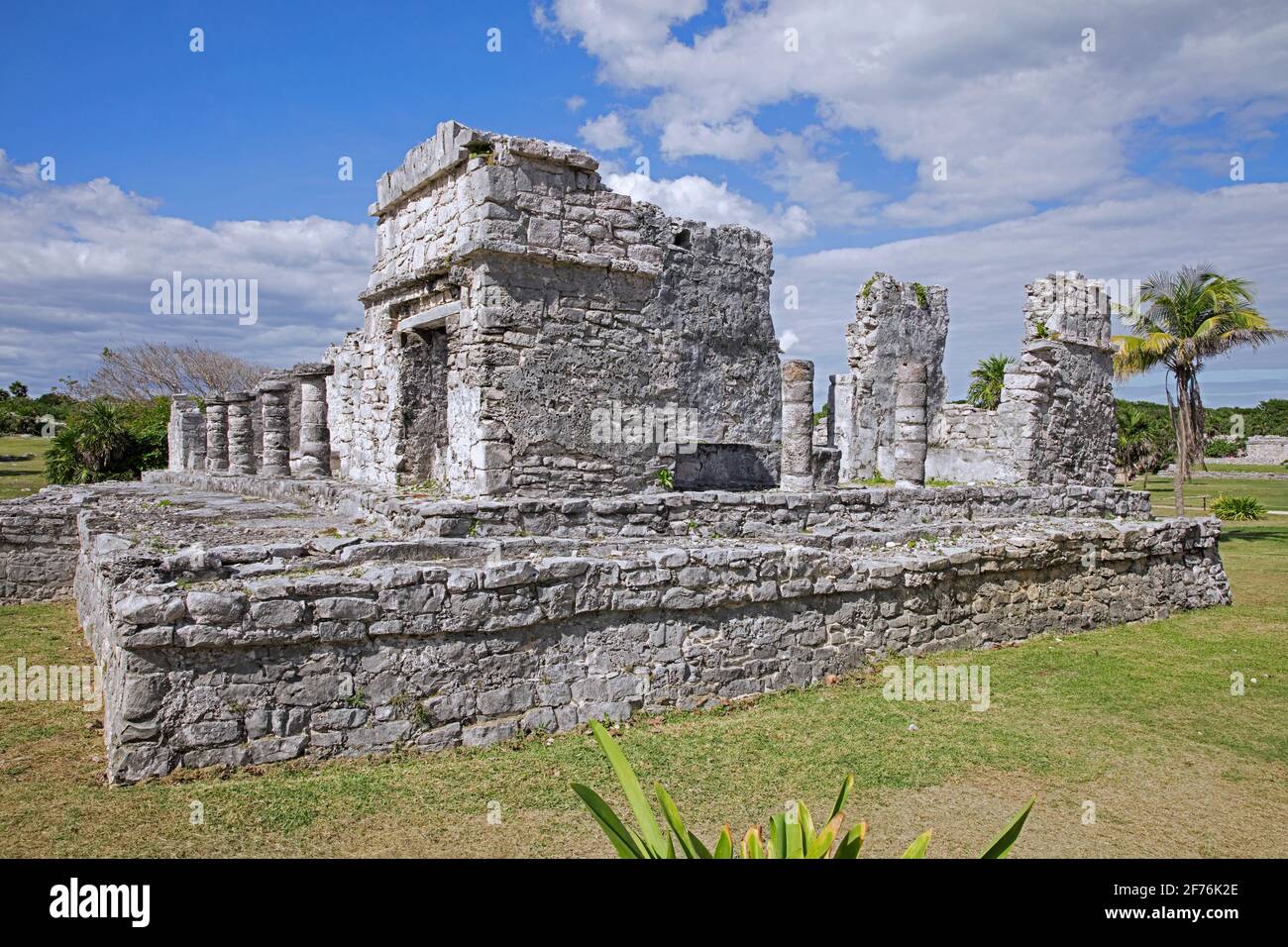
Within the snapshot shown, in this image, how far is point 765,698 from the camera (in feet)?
21.6

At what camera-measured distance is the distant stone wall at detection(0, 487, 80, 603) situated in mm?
9773

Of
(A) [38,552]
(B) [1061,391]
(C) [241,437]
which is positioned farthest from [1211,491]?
(A) [38,552]

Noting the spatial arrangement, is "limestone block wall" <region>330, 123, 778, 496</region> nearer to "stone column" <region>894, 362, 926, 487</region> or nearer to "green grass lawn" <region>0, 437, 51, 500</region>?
"stone column" <region>894, 362, 926, 487</region>

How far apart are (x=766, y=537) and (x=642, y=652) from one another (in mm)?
2893

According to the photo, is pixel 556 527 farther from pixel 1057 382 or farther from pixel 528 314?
pixel 1057 382

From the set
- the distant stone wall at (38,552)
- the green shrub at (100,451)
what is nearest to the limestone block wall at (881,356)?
the distant stone wall at (38,552)

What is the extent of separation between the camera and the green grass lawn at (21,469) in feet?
75.2

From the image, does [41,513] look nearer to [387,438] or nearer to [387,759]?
[387,438]

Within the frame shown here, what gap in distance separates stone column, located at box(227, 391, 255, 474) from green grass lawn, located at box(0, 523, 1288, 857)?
10.3m

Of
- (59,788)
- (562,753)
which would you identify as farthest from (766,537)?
(59,788)

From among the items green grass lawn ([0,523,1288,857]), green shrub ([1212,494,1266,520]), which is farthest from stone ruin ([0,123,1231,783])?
green shrub ([1212,494,1266,520])

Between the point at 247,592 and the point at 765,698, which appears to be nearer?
the point at 247,592

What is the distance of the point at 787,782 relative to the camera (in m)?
5.10

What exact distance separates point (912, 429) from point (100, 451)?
20.1 metres
